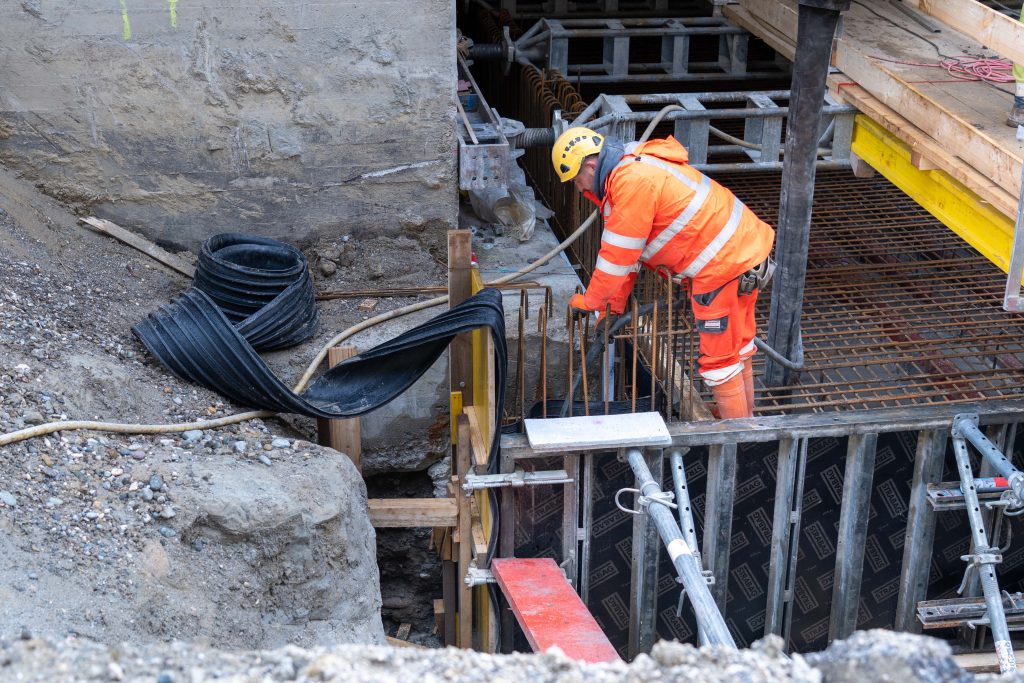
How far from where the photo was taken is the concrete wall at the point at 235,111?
24.3ft

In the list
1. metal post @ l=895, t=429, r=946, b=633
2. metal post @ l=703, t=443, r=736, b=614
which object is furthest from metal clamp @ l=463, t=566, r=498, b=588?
metal post @ l=895, t=429, r=946, b=633

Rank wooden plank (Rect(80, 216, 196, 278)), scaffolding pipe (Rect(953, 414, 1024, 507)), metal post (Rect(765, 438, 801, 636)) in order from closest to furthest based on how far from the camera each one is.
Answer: scaffolding pipe (Rect(953, 414, 1024, 507)) → metal post (Rect(765, 438, 801, 636)) → wooden plank (Rect(80, 216, 196, 278))

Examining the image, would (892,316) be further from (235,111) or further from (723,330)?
(235,111)

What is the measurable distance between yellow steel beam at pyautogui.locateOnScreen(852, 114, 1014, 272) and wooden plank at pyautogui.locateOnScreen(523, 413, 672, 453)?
6.11ft

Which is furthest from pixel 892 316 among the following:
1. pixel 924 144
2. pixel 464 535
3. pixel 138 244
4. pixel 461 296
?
pixel 138 244

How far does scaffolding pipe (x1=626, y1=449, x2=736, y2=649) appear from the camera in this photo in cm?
437

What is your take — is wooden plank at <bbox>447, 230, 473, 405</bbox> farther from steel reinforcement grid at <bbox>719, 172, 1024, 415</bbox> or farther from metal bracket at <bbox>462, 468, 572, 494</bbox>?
steel reinforcement grid at <bbox>719, 172, 1024, 415</bbox>

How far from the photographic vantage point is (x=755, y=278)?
240 inches

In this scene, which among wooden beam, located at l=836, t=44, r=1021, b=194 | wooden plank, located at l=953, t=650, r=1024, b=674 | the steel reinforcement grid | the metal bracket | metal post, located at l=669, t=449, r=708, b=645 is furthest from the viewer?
the steel reinforcement grid

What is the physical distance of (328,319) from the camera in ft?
25.4

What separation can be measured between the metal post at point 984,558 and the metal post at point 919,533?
0.11 meters

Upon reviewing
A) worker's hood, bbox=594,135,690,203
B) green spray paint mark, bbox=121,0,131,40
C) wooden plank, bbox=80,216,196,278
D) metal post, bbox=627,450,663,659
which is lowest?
metal post, bbox=627,450,663,659

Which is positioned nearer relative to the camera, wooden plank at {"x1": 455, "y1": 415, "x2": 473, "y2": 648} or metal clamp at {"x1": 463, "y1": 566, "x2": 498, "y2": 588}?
metal clamp at {"x1": 463, "y1": 566, "x2": 498, "y2": 588}

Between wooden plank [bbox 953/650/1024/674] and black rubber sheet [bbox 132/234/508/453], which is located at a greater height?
black rubber sheet [bbox 132/234/508/453]
